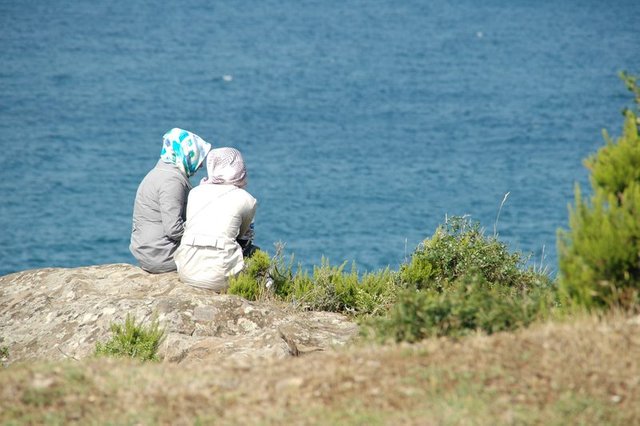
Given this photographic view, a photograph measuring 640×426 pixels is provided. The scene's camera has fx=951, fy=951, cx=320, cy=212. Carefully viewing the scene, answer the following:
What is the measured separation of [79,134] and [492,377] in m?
55.5

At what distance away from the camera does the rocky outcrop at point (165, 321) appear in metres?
8.06

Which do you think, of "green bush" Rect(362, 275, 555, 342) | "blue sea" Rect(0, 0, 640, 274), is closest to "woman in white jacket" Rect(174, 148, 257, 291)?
"green bush" Rect(362, 275, 555, 342)

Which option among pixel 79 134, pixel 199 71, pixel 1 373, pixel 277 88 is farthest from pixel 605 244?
pixel 199 71

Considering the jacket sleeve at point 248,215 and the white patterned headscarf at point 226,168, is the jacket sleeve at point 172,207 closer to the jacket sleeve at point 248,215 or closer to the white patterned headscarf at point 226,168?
the white patterned headscarf at point 226,168

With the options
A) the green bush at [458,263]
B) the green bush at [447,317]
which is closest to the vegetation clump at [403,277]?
the green bush at [458,263]

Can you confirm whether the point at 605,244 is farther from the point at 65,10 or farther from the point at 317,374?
the point at 65,10

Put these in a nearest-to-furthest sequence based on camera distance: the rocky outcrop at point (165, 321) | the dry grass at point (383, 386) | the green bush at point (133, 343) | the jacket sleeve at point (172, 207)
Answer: the dry grass at point (383, 386) < the green bush at point (133, 343) < the rocky outcrop at point (165, 321) < the jacket sleeve at point (172, 207)

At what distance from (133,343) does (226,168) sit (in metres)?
2.45

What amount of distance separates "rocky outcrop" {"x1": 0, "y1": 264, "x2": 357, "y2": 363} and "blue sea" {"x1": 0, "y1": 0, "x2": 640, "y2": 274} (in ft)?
14.0

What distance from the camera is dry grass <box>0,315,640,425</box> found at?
18.3 feet

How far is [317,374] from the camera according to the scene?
20.5 ft

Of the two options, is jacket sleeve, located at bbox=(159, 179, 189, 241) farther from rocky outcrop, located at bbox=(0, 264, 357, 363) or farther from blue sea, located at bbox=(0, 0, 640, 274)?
blue sea, located at bbox=(0, 0, 640, 274)

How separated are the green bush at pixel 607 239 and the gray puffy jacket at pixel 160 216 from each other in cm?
430

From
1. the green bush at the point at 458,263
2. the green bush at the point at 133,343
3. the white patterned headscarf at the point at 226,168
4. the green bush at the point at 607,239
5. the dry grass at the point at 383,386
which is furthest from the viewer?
the green bush at the point at 458,263
